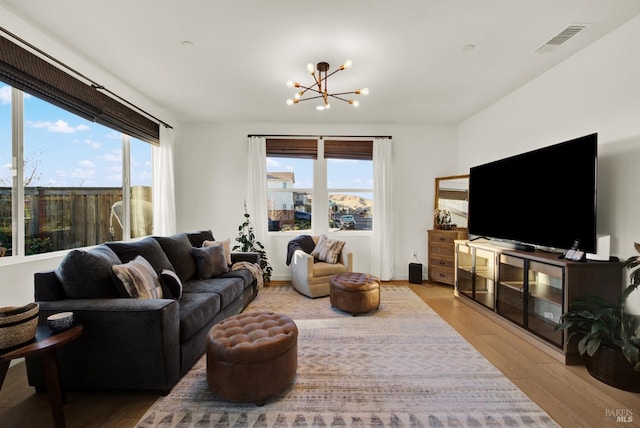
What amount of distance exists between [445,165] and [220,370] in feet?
15.3

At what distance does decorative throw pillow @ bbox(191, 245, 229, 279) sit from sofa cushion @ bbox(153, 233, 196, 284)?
0.21ft

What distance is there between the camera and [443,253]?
14.3ft

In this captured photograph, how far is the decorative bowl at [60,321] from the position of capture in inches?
62.6

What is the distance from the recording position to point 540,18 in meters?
2.16

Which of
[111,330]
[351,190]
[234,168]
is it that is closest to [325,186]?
[351,190]

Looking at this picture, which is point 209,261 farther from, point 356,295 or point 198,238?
point 356,295

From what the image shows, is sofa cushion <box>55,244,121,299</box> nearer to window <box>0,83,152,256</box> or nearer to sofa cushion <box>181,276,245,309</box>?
sofa cushion <box>181,276,245,309</box>

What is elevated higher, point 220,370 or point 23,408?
point 220,370

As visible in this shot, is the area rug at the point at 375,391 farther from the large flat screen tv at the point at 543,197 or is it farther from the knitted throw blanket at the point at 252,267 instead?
the large flat screen tv at the point at 543,197

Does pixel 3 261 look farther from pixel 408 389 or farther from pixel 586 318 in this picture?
pixel 586 318

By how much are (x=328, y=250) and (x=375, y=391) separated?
2329 millimetres

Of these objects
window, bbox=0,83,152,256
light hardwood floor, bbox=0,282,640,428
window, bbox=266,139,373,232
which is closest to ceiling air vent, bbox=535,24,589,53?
window, bbox=266,139,373,232

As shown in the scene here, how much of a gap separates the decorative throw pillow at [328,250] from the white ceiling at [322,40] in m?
2.13

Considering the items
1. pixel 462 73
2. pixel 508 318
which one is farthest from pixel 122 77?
pixel 508 318
